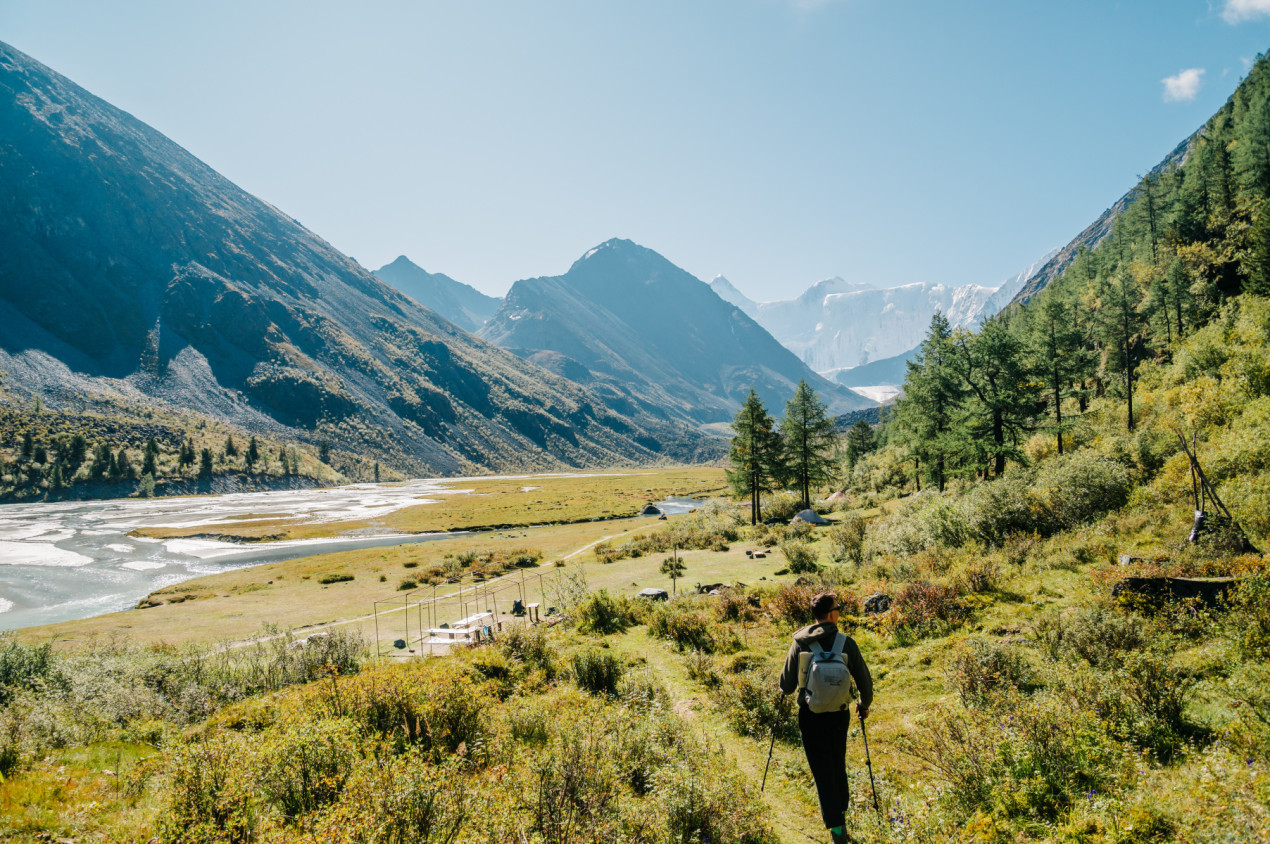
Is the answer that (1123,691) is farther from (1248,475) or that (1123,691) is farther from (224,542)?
(224,542)

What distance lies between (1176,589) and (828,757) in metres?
9.25

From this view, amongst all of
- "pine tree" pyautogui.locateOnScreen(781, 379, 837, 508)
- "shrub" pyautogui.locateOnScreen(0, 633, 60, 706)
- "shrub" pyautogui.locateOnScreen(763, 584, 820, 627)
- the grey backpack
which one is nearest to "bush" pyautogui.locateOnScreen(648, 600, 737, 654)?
"shrub" pyautogui.locateOnScreen(763, 584, 820, 627)

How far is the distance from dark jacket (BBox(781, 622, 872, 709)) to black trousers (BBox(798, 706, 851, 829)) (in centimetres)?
34

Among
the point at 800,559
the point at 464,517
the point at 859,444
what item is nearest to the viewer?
the point at 800,559

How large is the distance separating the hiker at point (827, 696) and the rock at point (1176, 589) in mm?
8282

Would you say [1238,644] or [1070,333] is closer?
[1238,644]

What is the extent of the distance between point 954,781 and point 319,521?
91.2 metres

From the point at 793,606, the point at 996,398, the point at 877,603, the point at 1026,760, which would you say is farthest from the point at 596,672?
the point at 996,398

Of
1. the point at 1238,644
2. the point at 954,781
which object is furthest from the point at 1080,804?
the point at 1238,644

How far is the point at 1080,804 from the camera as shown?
567 cm

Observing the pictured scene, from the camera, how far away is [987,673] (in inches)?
373

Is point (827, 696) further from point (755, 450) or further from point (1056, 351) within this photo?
point (1056, 351)

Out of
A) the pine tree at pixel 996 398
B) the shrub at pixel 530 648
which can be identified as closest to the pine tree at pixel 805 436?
the pine tree at pixel 996 398

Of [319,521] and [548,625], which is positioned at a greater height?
[548,625]
